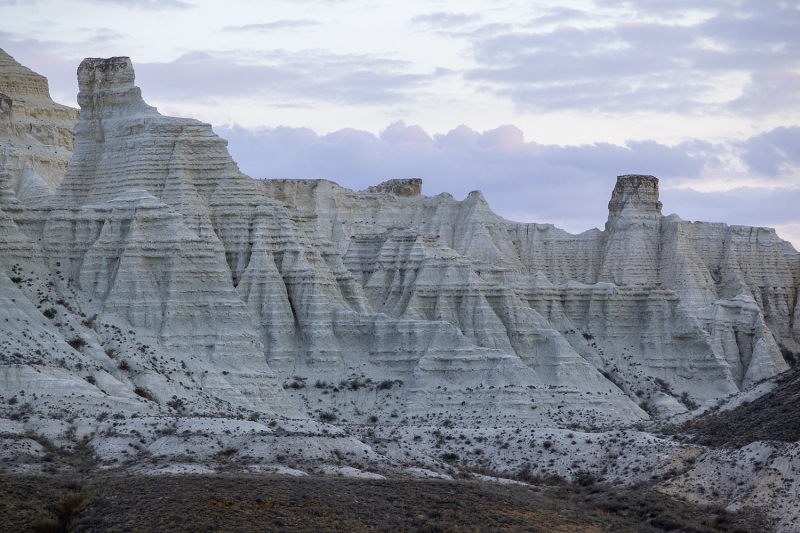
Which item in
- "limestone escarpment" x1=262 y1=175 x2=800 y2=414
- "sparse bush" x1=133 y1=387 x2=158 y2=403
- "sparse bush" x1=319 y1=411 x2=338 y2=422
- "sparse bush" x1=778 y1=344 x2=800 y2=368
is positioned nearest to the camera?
"sparse bush" x1=133 y1=387 x2=158 y2=403

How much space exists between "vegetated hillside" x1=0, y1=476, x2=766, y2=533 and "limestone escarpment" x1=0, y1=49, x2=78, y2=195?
50.3 meters

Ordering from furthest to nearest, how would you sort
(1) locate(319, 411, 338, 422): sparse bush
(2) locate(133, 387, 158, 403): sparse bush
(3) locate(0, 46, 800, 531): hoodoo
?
(1) locate(319, 411, 338, 422): sparse bush, (2) locate(133, 387, 158, 403): sparse bush, (3) locate(0, 46, 800, 531): hoodoo

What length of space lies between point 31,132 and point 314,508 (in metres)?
79.6

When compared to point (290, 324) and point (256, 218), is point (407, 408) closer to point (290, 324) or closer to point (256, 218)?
point (290, 324)

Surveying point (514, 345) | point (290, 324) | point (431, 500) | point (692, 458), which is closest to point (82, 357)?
point (290, 324)

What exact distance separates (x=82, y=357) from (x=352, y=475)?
22.2 metres

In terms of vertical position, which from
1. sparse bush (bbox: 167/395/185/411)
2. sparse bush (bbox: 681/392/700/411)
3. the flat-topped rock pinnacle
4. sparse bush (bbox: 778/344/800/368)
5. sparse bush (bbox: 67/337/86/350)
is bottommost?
sparse bush (bbox: 681/392/700/411)

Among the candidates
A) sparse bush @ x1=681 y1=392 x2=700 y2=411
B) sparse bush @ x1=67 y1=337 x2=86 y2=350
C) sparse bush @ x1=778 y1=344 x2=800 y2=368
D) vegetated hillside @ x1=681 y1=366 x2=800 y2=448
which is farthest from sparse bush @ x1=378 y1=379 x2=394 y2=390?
sparse bush @ x1=778 y1=344 x2=800 y2=368

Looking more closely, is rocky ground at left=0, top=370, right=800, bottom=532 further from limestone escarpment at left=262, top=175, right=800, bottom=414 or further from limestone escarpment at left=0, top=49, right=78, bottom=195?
limestone escarpment at left=0, top=49, right=78, bottom=195

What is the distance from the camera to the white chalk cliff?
74875mm

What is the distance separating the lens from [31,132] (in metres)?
119

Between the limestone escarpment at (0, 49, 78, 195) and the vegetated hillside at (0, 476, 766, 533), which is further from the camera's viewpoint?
the limestone escarpment at (0, 49, 78, 195)

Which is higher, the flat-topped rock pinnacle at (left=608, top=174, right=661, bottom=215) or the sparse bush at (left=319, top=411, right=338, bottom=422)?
the flat-topped rock pinnacle at (left=608, top=174, right=661, bottom=215)

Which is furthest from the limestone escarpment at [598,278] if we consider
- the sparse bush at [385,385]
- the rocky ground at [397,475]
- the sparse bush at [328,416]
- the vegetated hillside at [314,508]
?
the vegetated hillside at [314,508]
